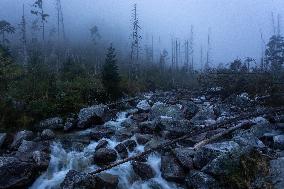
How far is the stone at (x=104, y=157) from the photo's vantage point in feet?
40.9

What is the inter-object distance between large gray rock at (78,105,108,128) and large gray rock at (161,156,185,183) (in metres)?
7.29

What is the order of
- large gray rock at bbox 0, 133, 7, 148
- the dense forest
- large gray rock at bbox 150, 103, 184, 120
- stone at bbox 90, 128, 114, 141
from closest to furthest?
the dense forest → large gray rock at bbox 0, 133, 7, 148 → stone at bbox 90, 128, 114, 141 → large gray rock at bbox 150, 103, 184, 120

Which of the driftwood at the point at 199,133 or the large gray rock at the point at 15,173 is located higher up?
the driftwood at the point at 199,133

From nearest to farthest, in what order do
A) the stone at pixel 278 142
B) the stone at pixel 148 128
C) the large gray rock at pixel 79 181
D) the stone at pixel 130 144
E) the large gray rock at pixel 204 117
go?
the large gray rock at pixel 79 181 < the stone at pixel 278 142 < the stone at pixel 130 144 < the stone at pixel 148 128 < the large gray rock at pixel 204 117

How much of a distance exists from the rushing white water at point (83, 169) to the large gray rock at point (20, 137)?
1.43 metres

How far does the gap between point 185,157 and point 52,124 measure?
8922mm

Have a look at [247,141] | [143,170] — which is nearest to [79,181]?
[143,170]

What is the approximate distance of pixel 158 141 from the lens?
1434 centimetres

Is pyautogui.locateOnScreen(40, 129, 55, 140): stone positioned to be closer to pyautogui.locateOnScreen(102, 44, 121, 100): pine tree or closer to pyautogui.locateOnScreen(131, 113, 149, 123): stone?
pyautogui.locateOnScreen(131, 113, 149, 123): stone

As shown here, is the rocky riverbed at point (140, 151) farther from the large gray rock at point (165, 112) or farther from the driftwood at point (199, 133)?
the driftwood at point (199, 133)

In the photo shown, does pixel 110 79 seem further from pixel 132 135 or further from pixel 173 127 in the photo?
pixel 173 127

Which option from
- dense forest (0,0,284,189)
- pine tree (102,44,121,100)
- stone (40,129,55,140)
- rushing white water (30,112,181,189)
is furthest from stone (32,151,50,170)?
pine tree (102,44,121,100)

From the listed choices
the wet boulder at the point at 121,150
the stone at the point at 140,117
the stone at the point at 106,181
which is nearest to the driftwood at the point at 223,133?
the wet boulder at the point at 121,150

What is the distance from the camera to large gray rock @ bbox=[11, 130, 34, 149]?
14.1 meters
